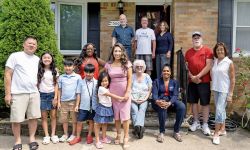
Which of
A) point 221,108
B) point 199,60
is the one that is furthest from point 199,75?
point 221,108

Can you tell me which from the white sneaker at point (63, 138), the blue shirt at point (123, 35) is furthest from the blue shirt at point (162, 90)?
the white sneaker at point (63, 138)

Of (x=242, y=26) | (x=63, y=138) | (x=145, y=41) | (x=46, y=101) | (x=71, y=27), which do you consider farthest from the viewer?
(x=71, y=27)

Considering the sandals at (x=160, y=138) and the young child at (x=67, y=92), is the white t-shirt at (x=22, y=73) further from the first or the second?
the sandals at (x=160, y=138)

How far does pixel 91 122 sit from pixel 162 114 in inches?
51.3

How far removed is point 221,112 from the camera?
6.07 m

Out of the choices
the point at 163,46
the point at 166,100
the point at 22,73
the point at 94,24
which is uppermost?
the point at 94,24

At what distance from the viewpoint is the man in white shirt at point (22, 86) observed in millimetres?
5316

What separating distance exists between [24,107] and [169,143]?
2620mm

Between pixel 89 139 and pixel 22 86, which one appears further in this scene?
pixel 89 139

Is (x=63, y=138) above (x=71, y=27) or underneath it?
underneath

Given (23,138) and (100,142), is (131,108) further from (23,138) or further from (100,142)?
(23,138)

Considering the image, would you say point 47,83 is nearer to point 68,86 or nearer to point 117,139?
point 68,86

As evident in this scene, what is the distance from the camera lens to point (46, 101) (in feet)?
18.9

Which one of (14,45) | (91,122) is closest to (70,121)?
(91,122)
